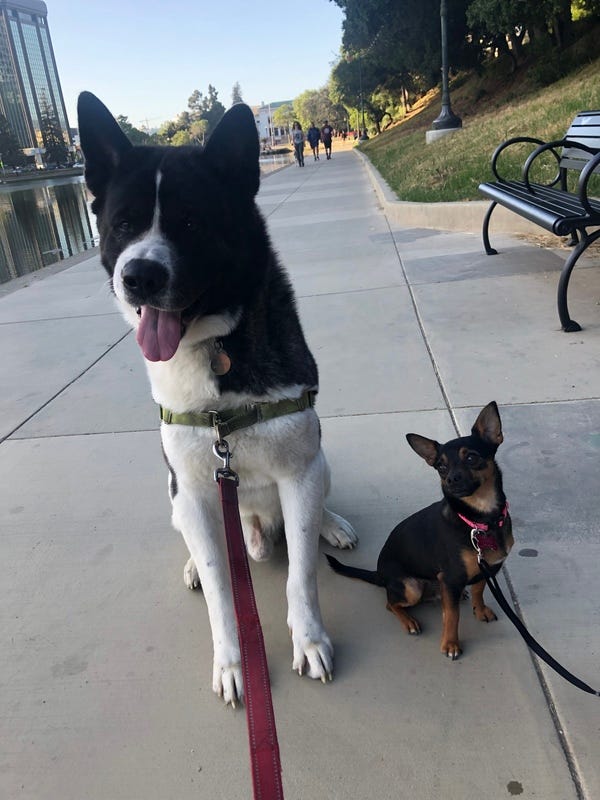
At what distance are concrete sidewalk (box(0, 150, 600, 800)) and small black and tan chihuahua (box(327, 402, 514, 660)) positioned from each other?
6.1 inches

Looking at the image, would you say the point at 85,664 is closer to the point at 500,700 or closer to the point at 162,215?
the point at 500,700

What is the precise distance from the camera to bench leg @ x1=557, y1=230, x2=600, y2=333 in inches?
171

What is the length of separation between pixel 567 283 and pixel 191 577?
135 inches

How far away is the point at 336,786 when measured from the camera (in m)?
1.64

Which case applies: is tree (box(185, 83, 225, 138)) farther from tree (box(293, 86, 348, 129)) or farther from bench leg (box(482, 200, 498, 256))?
bench leg (box(482, 200, 498, 256))

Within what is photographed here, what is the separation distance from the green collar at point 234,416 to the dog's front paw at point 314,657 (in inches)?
29.8

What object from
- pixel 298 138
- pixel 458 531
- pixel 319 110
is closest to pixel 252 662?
pixel 458 531

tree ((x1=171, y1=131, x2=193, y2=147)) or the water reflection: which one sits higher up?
tree ((x1=171, y1=131, x2=193, y2=147))

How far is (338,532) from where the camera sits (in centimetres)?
263

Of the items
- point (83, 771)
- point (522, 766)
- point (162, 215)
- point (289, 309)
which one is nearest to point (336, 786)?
point (522, 766)

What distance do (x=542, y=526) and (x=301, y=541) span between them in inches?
42.0

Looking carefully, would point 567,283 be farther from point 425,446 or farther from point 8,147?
point 8,147

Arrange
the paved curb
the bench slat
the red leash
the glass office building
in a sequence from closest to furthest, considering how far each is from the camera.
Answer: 1. the red leash
2. the bench slat
3. the paved curb
4. the glass office building

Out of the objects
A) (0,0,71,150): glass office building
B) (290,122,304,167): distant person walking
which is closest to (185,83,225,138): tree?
(0,0,71,150): glass office building
